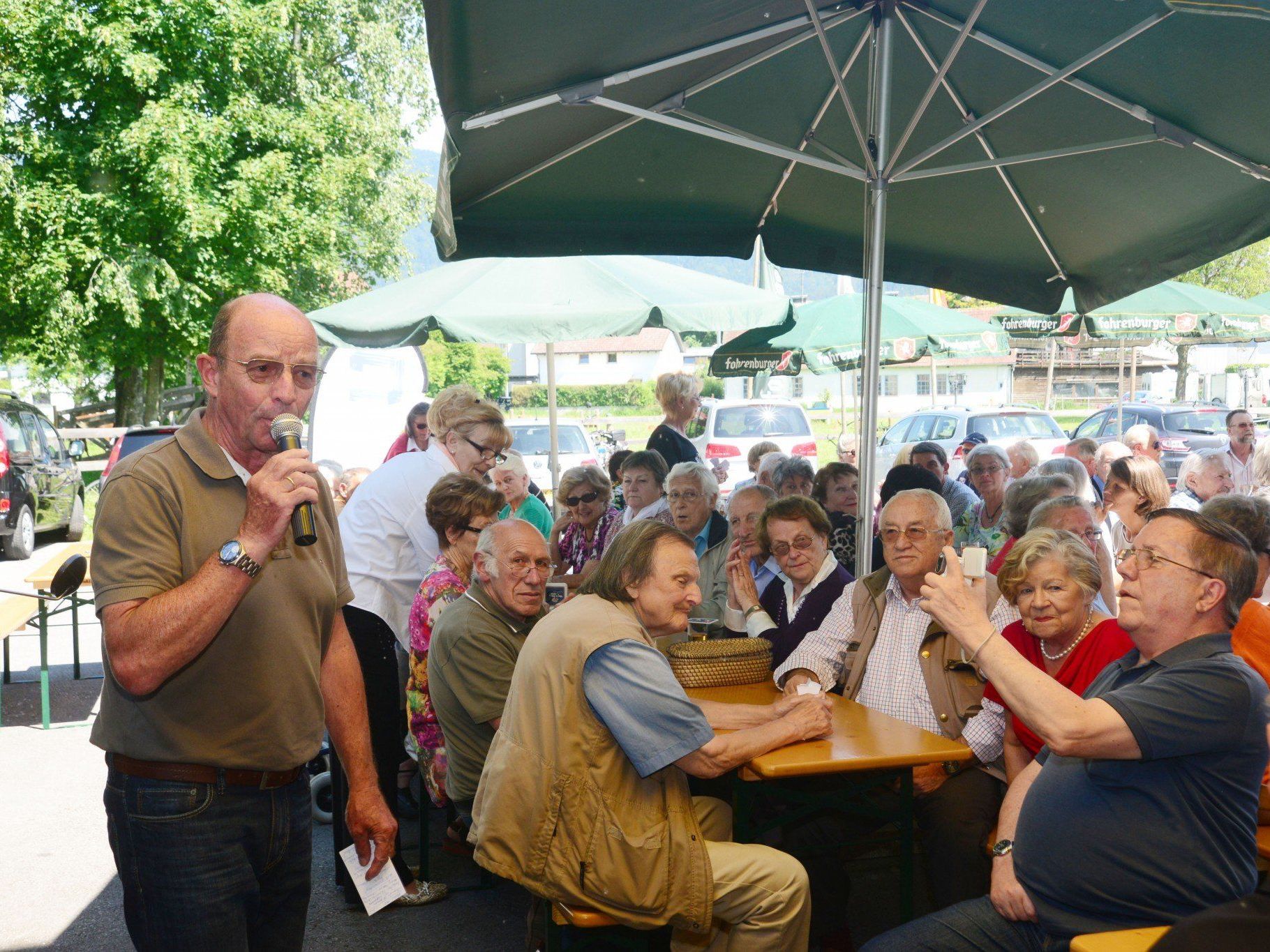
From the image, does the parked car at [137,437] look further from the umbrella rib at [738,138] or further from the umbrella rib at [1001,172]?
the umbrella rib at [1001,172]

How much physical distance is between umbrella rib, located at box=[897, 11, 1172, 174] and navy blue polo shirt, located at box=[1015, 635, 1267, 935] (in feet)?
7.28

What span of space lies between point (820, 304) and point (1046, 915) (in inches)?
366

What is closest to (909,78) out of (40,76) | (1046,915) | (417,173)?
(1046,915)

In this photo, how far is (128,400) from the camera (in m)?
25.0

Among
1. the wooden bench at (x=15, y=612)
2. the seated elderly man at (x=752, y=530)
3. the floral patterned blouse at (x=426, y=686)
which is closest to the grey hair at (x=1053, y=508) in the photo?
the seated elderly man at (x=752, y=530)

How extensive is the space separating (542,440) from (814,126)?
12540mm

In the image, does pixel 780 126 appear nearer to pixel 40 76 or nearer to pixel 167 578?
pixel 167 578

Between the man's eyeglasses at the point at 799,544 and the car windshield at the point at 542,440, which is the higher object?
the car windshield at the point at 542,440

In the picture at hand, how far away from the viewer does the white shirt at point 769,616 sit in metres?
4.74

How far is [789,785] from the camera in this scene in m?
3.42

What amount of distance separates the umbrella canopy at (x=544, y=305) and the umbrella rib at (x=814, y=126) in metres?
1.18

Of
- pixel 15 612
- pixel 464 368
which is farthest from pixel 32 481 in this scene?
pixel 464 368

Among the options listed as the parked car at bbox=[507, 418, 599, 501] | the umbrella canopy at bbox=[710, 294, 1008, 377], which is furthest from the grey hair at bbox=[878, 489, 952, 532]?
the parked car at bbox=[507, 418, 599, 501]

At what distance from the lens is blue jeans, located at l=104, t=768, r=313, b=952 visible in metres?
2.07
